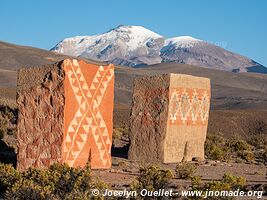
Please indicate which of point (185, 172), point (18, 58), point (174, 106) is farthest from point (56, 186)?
point (18, 58)

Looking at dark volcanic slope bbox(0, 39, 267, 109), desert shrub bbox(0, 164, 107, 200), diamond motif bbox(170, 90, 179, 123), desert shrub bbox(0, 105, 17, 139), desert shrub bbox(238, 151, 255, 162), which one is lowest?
desert shrub bbox(238, 151, 255, 162)

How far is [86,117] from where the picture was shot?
48.4ft

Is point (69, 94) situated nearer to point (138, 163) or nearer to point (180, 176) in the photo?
point (180, 176)

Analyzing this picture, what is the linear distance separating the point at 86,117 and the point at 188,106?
223 inches

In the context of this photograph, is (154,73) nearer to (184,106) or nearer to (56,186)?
(184,106)

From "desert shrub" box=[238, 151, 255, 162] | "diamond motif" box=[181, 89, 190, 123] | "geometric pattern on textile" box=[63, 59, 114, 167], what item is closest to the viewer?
"geometric pattern on textile" box=[63, 59, 114, 167]

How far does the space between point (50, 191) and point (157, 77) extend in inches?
408

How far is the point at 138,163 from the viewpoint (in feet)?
58.4

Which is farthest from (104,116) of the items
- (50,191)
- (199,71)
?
(199,71)

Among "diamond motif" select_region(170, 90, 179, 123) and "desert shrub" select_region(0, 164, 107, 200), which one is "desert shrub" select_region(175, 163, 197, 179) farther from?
"diamond motif" select_region(170, 90, 179, 123)

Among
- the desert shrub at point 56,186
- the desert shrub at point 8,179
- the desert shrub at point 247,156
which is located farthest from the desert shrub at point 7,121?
the desert shrub at point 56,186

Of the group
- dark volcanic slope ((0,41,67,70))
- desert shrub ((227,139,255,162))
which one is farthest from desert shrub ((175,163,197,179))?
dark volcanic slope ((0,41,67,70))

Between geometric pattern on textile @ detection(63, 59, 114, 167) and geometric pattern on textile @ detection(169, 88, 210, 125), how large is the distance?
11.8ft

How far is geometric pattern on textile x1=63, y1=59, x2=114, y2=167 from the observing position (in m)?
14.2
